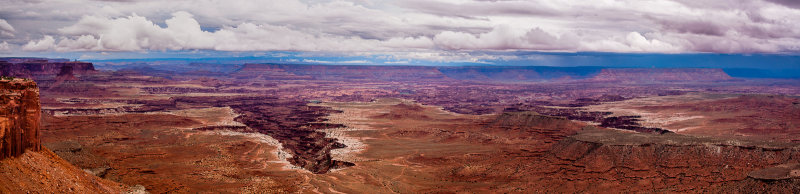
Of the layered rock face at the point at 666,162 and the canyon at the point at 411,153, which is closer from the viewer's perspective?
the layered rock face at the point at 666,162

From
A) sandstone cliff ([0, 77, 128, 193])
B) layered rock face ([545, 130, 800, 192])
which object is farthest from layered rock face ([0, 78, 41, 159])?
layered rock face ([545, 130, 800, 192])

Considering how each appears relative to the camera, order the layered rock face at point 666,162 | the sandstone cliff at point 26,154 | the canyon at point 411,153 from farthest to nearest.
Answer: the canyon at point 411,153 → the layered rock face at point 666,162 → the sandstone cliff at point 26,154

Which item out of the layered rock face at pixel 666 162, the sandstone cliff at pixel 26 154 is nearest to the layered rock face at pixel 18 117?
the sandstone cliff at pixel 26 154

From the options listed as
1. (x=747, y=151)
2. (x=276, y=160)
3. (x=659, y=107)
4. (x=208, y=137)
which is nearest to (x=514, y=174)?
(x=747, y=151)

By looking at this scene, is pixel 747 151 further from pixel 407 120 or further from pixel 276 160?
pixel 407 120

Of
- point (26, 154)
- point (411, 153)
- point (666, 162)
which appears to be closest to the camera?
point (26, 154)

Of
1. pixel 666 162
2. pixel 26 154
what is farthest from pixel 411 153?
pixel 26 154

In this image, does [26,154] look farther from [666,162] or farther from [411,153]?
[666,162]

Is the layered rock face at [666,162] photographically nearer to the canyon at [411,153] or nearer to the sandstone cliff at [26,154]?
the canyon at [411,153]

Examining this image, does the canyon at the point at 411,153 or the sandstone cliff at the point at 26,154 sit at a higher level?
the sandstone cliff at the point at 26,154
